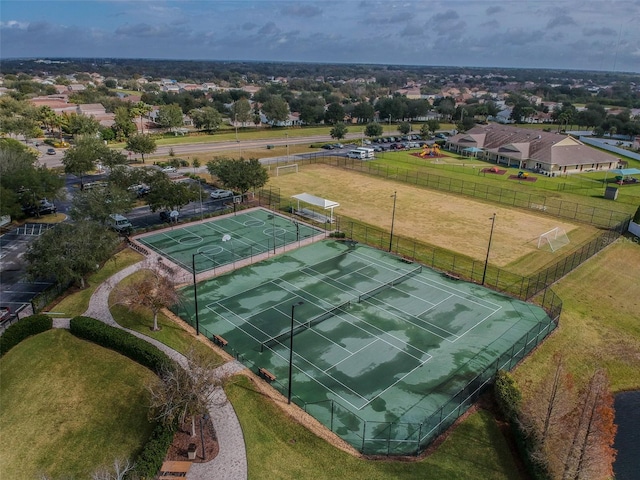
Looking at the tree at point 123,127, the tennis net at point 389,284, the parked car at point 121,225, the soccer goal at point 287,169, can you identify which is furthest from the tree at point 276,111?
the tennis net at point 389,284

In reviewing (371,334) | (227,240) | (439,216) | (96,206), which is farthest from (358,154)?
(371,334)

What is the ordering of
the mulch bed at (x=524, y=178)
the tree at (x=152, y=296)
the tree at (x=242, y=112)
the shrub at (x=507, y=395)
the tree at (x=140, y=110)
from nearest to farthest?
the shrub at (x=507, y=395) < the tree at (x=152, y=296) < the mulch bed at (x=524, y=178) < the tree at (x=140, y=110) < the tree at (x=242, y=112)

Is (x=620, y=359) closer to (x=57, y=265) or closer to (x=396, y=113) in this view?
(x=57, y=265)

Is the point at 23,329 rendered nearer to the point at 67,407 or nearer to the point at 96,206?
the point at 67,407

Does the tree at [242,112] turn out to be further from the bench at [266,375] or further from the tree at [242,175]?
the bench at [266,375]

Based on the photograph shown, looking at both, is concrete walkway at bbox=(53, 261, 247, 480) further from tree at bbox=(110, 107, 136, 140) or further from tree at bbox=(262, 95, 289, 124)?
tree at bbox=(262, 95, 289, 124)

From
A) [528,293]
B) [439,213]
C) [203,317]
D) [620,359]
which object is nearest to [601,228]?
[439,213]
